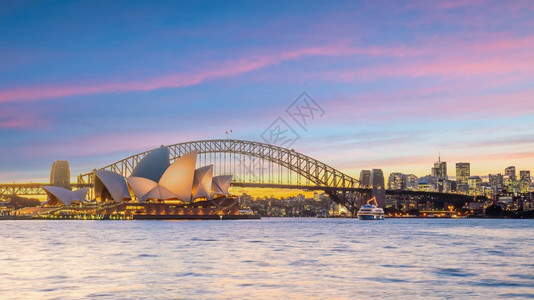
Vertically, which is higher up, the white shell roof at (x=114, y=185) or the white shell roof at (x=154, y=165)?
the white shell roof at (x=154, y=165)

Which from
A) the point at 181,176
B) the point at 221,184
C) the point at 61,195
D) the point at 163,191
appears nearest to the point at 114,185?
the point at 163,191

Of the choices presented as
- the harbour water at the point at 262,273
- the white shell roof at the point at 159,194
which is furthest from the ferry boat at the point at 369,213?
the harbour water at the point at 262,273

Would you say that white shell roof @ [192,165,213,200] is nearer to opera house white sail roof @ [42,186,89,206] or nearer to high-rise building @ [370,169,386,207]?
opera house white sail roof @ [42,186,89,206]

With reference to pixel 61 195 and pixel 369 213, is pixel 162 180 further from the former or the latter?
pixel 369 213

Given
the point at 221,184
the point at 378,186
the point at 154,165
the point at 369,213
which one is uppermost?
the point at 154,165

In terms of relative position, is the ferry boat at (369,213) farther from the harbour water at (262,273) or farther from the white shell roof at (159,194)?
the harbour water at (262,273)
